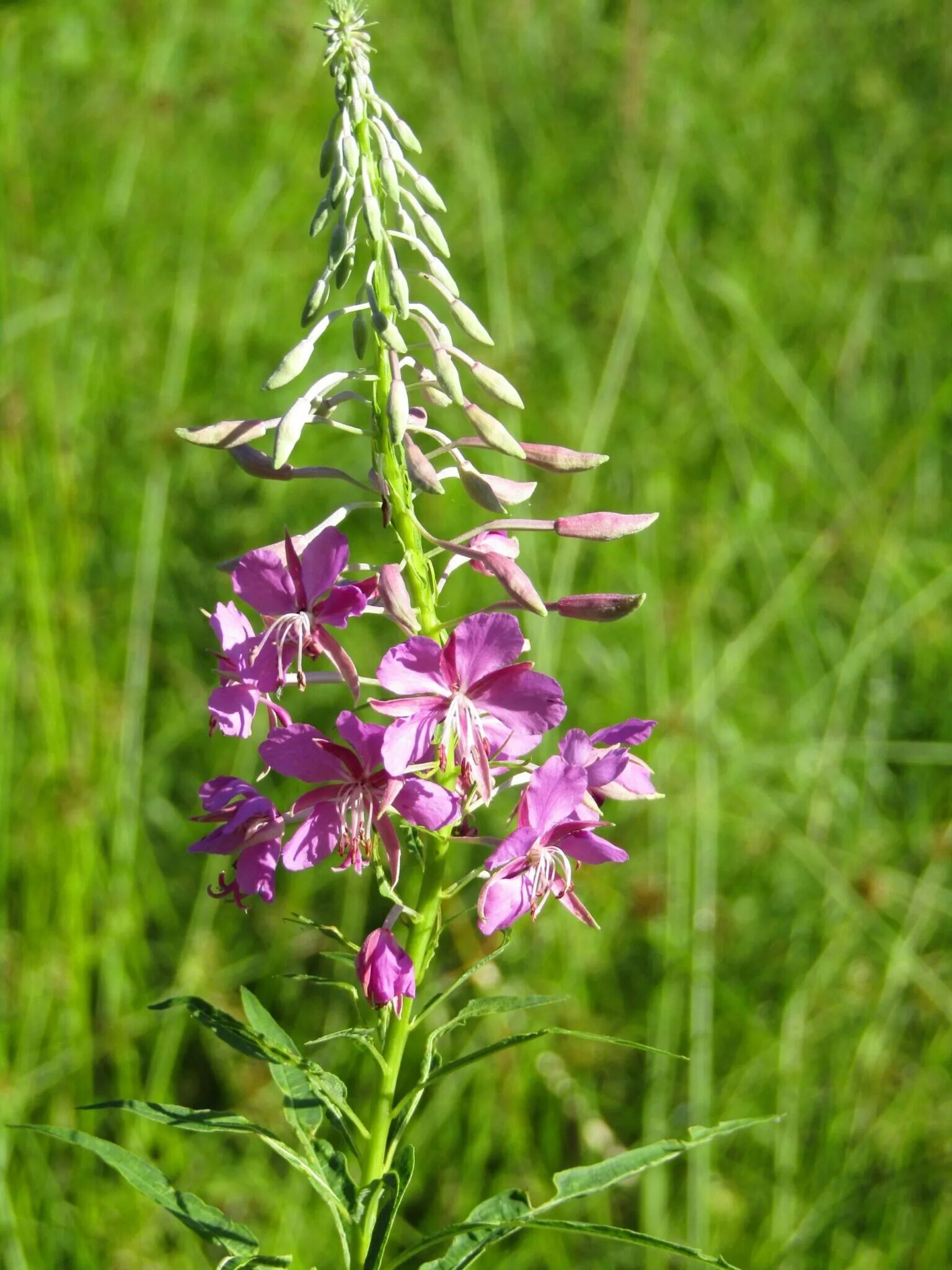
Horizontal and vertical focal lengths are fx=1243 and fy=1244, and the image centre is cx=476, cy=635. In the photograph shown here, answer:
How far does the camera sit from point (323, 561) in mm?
1662

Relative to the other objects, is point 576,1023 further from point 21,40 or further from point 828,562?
point 21,40

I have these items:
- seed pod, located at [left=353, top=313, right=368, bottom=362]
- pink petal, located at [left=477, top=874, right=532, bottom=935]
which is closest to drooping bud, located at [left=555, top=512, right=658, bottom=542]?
seed pod, located at [left=353, top=313, right=368, bottom=362]

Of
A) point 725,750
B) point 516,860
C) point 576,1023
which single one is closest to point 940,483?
point 725,750

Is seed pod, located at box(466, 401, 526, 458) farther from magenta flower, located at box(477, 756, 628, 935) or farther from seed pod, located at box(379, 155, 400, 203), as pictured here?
magenta flower, located at box(477, 756, 628, 935)

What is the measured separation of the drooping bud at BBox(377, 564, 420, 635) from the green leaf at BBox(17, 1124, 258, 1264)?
80 centimetres

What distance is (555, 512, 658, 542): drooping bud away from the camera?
173 centimetres

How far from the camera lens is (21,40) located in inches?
196

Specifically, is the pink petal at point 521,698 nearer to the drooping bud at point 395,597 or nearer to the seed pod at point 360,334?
the drooping bud at point 395,597

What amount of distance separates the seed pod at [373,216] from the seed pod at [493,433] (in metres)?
0.26

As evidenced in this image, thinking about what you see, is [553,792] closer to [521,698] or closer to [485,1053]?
[521,698]

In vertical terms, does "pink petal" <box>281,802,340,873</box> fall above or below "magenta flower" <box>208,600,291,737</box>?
below

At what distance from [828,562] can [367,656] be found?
171 centimetres

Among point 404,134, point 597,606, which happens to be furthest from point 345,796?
point 404,134

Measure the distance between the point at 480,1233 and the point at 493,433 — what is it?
3.61ft
